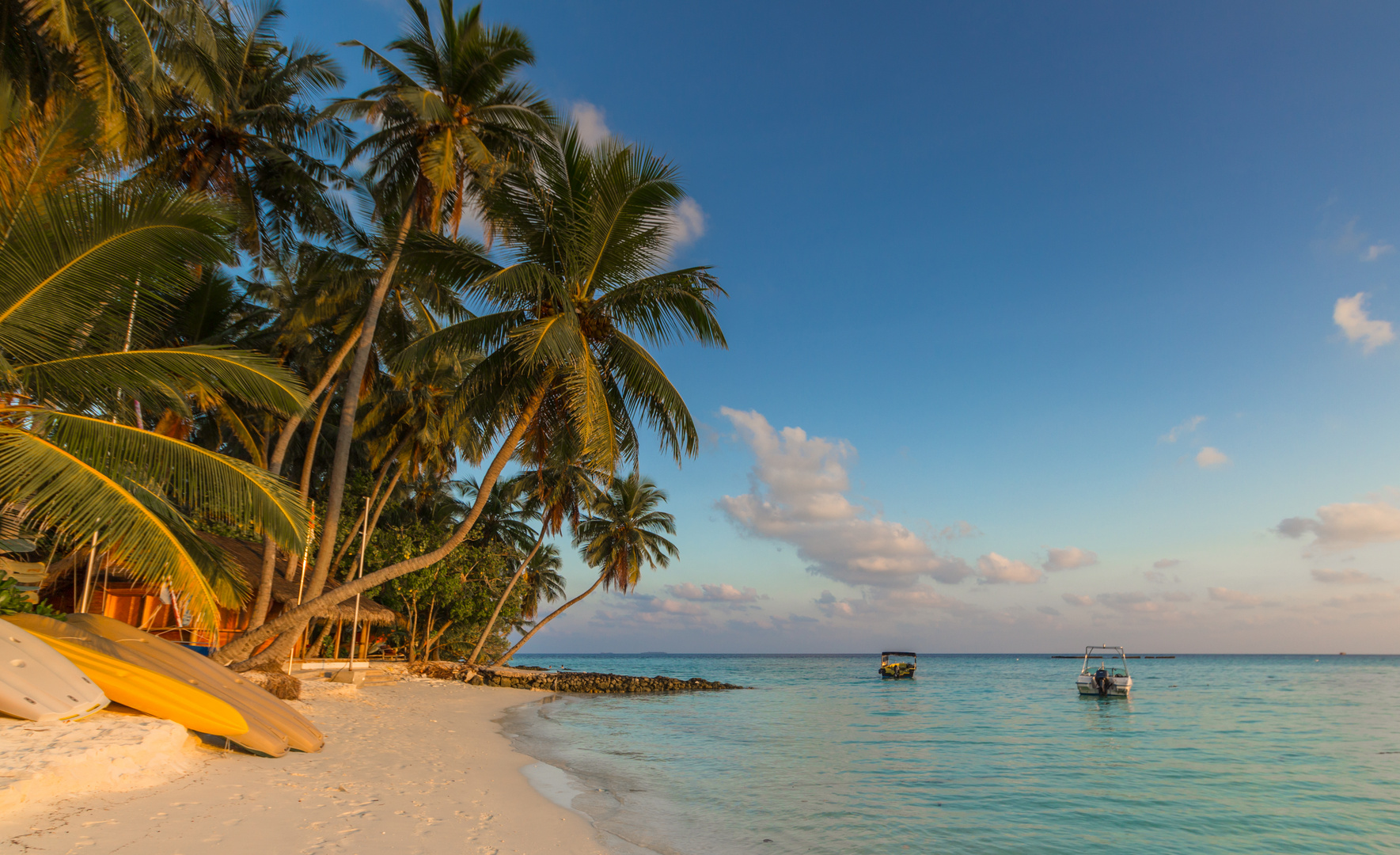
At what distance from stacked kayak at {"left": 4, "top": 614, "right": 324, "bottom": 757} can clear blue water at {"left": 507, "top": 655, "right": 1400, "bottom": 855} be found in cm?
365

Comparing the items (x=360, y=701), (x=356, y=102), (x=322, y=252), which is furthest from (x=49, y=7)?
(x=360, y=701)

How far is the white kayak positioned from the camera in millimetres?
5289

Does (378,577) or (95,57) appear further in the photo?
(378,577)

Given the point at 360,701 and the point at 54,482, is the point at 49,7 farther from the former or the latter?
the point at 360,701

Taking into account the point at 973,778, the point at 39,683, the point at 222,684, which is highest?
the point at 39,683

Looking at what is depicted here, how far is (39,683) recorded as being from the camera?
18.1 ft

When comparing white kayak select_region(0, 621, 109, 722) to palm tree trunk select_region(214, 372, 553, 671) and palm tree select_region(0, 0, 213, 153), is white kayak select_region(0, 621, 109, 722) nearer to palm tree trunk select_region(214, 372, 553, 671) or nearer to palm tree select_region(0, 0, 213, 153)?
palm tree trunk select_region(214, 372, 553, 671)

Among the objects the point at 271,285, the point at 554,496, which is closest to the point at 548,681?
the point at 554,496

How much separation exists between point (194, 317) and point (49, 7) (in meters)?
7.07

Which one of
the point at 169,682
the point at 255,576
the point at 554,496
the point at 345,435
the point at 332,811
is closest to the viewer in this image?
the point at 332,811

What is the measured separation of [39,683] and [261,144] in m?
12.5

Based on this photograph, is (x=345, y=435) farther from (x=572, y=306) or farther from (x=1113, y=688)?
(x=1113, y=688)

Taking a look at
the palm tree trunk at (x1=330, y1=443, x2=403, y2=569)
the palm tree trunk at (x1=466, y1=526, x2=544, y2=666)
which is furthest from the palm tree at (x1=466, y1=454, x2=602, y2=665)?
the palm tree trunk at (x1=330, y1=443, x2=403, y2=569)

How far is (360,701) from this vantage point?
14.7 m
